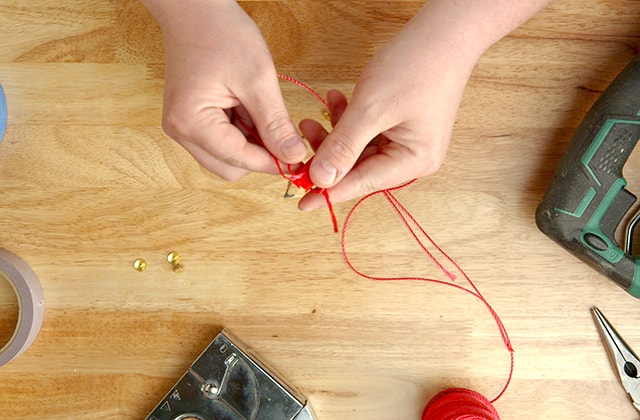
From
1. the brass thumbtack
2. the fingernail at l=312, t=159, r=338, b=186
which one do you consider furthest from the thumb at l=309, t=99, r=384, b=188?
the brass thumbtack

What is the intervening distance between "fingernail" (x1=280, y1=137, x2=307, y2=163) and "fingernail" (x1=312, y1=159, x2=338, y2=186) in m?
0.03

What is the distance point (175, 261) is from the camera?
0.97m

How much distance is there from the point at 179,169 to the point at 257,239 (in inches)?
7.1

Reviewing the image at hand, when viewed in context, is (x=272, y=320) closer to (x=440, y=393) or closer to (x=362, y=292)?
(x=362, y=292)

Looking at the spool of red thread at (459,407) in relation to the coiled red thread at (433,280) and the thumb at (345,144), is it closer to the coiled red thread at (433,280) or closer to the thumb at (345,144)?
the coiled red thread at (433,280)

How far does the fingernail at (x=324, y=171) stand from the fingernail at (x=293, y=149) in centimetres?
3

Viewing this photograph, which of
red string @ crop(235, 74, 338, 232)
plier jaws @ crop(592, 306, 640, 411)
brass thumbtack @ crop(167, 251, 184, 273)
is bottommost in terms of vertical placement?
brass thumbtack @ crop(167, 251, 184, 273)

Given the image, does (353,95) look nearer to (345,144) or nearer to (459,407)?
(345,144)

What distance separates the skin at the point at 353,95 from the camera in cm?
77

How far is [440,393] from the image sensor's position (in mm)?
954

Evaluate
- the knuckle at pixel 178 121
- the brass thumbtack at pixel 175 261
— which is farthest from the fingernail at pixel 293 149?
Result: the brass thumbtack at pixel 175 261

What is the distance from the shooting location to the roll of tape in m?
0.93

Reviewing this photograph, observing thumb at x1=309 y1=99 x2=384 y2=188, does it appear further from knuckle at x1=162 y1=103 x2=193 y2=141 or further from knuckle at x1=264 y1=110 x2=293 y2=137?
knuckle at x1=162 y1=103 x2=193 y2=141

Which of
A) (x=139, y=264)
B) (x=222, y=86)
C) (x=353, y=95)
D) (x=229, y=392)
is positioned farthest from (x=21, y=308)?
(x=353, y=95)
